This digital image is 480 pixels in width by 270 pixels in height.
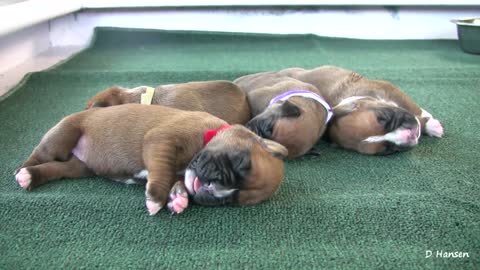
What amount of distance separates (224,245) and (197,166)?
0.42 meters

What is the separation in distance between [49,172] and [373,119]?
192cm

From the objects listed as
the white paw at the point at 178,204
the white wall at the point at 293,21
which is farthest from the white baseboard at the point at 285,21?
the white paw at the point at 178,204

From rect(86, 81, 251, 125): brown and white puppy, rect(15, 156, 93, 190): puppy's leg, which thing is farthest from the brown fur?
rect(15, 156, 93, 190): puppy's leg

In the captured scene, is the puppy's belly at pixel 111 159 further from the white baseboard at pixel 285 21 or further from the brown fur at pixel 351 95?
the white baseboard at pixel 285 21

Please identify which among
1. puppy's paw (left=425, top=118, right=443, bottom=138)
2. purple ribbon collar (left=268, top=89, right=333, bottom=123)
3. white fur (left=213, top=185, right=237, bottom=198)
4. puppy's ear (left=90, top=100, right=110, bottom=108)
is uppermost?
purple ribbon collar (left=268, top=89, right=333, bottom=123)

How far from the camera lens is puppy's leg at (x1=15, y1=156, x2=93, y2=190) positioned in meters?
2.46

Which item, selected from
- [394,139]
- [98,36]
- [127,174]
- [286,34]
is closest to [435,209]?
[394,139]

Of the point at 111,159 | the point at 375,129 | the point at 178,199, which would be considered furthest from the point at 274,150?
the point at 375,129

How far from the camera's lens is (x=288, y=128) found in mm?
2850

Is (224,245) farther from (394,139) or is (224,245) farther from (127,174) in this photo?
(394,139)

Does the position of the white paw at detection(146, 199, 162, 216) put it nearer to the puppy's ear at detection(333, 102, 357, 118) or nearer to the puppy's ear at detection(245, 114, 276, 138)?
the puppy's ear at detection(245, 114, 276, 138)

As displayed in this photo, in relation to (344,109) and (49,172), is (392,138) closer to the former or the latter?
(344,109)

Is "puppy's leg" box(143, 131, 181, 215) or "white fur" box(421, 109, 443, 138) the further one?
"white fur" box(421, 109, 443, 138)

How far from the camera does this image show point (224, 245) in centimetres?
199
